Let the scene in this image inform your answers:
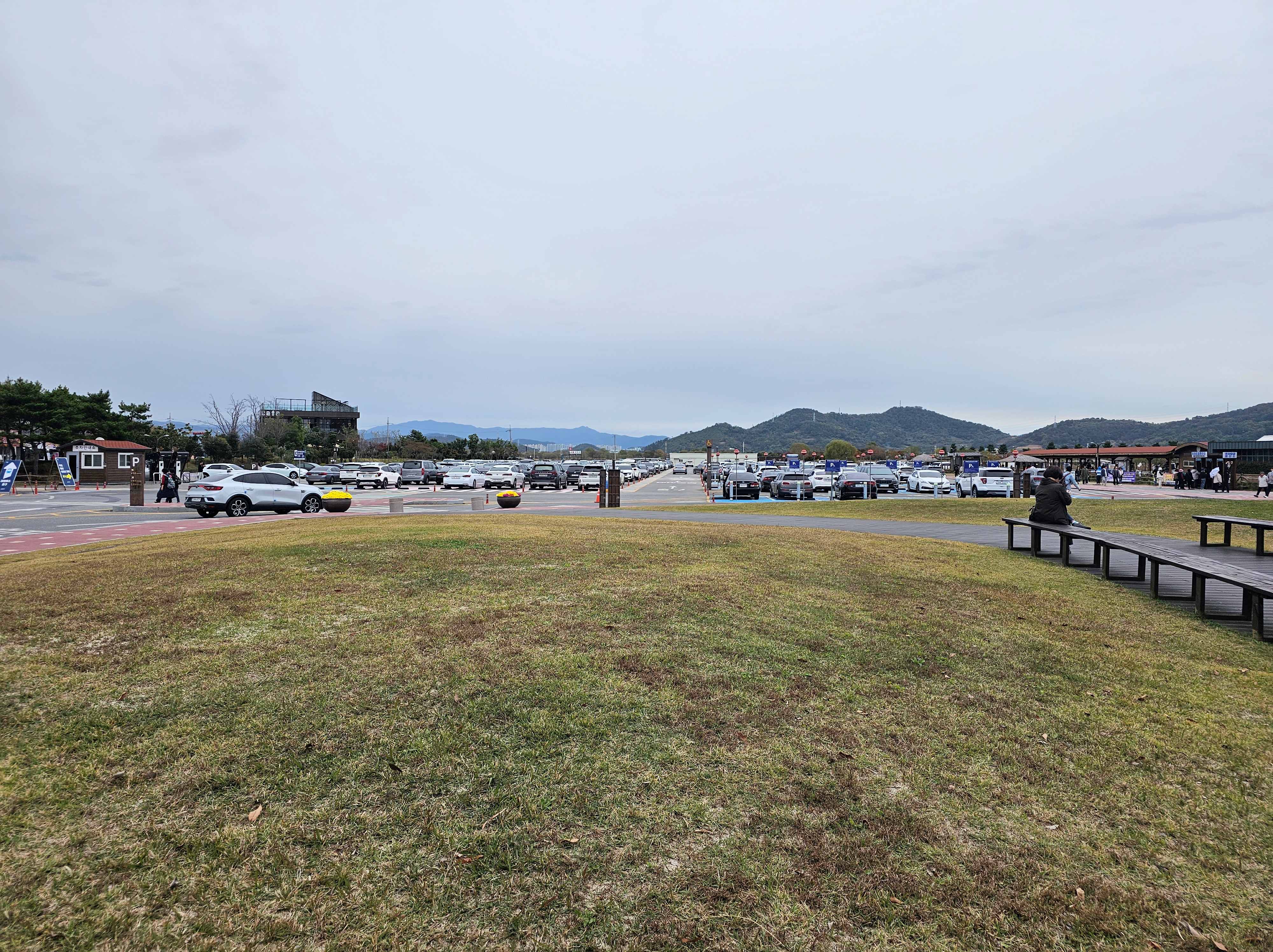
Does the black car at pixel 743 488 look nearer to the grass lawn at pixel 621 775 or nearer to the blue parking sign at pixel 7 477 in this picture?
the grass lawn at pixel 621 775

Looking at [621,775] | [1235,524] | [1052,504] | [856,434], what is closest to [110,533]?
[621,775]

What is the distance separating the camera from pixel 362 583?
789 cm

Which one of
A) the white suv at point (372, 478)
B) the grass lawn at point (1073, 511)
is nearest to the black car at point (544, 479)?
the white suv at point (372, 478)

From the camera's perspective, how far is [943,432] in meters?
186

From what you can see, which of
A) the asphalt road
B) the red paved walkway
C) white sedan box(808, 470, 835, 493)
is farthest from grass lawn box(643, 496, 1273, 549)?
the red paved walkway

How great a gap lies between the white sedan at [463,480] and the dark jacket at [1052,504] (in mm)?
33592

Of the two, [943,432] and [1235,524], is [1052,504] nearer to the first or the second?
[1235,524]

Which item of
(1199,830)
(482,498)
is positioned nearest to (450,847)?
(1199,830)

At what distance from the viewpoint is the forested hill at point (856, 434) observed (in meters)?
169

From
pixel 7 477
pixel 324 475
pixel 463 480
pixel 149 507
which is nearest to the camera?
pixel 149 507

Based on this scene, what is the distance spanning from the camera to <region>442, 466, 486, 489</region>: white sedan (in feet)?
135

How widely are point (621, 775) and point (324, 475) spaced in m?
47.1

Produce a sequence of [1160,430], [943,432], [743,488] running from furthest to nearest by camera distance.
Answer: [943,432], [1160,430], [743,488]

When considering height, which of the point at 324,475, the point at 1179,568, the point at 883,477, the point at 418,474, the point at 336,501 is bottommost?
the point at 1179,568
